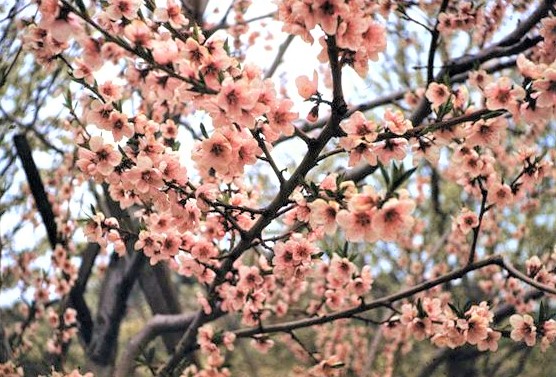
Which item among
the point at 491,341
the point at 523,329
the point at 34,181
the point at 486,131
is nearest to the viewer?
the point at 486,131

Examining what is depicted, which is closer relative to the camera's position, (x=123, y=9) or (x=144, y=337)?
(x=123, y=9)

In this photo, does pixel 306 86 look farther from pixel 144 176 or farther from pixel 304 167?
pixel 144 176

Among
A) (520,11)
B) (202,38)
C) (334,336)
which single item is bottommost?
(202,38)

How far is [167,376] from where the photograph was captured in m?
3.19

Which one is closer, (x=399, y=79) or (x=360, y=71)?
(x=360, y=71)

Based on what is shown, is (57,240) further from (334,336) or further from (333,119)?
(334,336)

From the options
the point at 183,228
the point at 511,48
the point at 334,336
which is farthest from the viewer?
the point at 334,336

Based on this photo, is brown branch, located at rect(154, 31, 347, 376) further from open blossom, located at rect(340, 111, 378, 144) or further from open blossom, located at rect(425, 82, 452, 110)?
open blossom, located at rect(425, 82, 452, 110)

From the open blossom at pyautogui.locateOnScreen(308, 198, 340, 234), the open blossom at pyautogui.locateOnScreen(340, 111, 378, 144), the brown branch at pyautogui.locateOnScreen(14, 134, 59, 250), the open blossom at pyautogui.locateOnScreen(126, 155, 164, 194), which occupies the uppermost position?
the brown branch at pyautogui.locateOnScreen(14, 134, 59, 250)

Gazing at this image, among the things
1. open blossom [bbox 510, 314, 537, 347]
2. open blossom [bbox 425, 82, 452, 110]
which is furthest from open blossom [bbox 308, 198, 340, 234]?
open blossom [bbox 510, 314, 537, 347]

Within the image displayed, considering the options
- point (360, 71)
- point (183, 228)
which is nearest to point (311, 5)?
point (360, 71)

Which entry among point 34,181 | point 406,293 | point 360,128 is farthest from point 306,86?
point 34,181

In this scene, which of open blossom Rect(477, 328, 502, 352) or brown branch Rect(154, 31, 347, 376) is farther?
open blossom Rect(477, 328, 502, 352)

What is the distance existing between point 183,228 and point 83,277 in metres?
2.72
